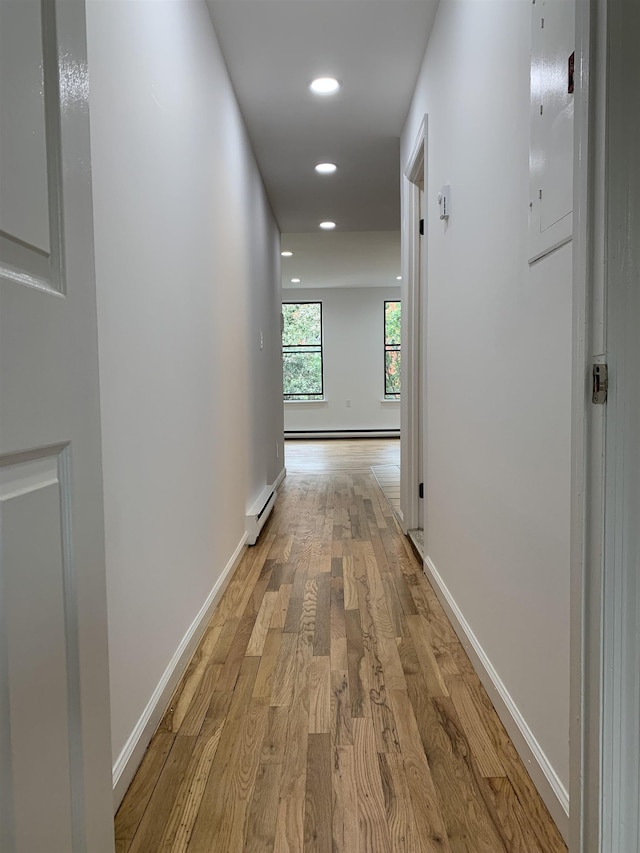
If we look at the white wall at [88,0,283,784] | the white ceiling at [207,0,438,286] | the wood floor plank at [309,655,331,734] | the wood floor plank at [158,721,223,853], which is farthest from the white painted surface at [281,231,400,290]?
the wood floor plank at [158,721,223,853]

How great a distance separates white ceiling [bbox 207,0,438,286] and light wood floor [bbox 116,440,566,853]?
2529 millimetres

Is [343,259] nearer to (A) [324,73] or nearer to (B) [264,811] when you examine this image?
(A) [324,73]

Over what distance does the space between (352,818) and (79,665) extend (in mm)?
740

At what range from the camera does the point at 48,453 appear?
2.31 ft

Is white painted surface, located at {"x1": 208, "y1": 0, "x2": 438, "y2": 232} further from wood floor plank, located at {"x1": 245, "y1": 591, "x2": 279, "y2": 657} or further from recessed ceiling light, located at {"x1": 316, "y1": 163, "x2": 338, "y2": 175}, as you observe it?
wood floor plank, located at {"x1": 245, "y1": 591, "x2": 279, "y2": 657}

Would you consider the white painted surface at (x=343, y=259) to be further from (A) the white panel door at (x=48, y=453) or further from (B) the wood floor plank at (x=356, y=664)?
(A) the white panel door at (x=48, y=453)

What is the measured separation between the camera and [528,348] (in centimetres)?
134

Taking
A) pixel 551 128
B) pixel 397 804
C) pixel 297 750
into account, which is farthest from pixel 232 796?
pixel 551 128

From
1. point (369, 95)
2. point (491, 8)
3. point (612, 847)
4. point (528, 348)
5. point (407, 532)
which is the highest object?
point (369, 95)

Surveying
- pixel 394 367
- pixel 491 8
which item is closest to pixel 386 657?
pixel 491 8

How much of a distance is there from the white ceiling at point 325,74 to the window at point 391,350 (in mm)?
5609

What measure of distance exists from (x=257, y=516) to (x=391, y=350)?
7.73 m

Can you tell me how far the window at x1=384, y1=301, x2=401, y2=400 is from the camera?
10633 millimetres

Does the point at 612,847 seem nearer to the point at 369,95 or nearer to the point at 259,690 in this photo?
the point at 259,690
